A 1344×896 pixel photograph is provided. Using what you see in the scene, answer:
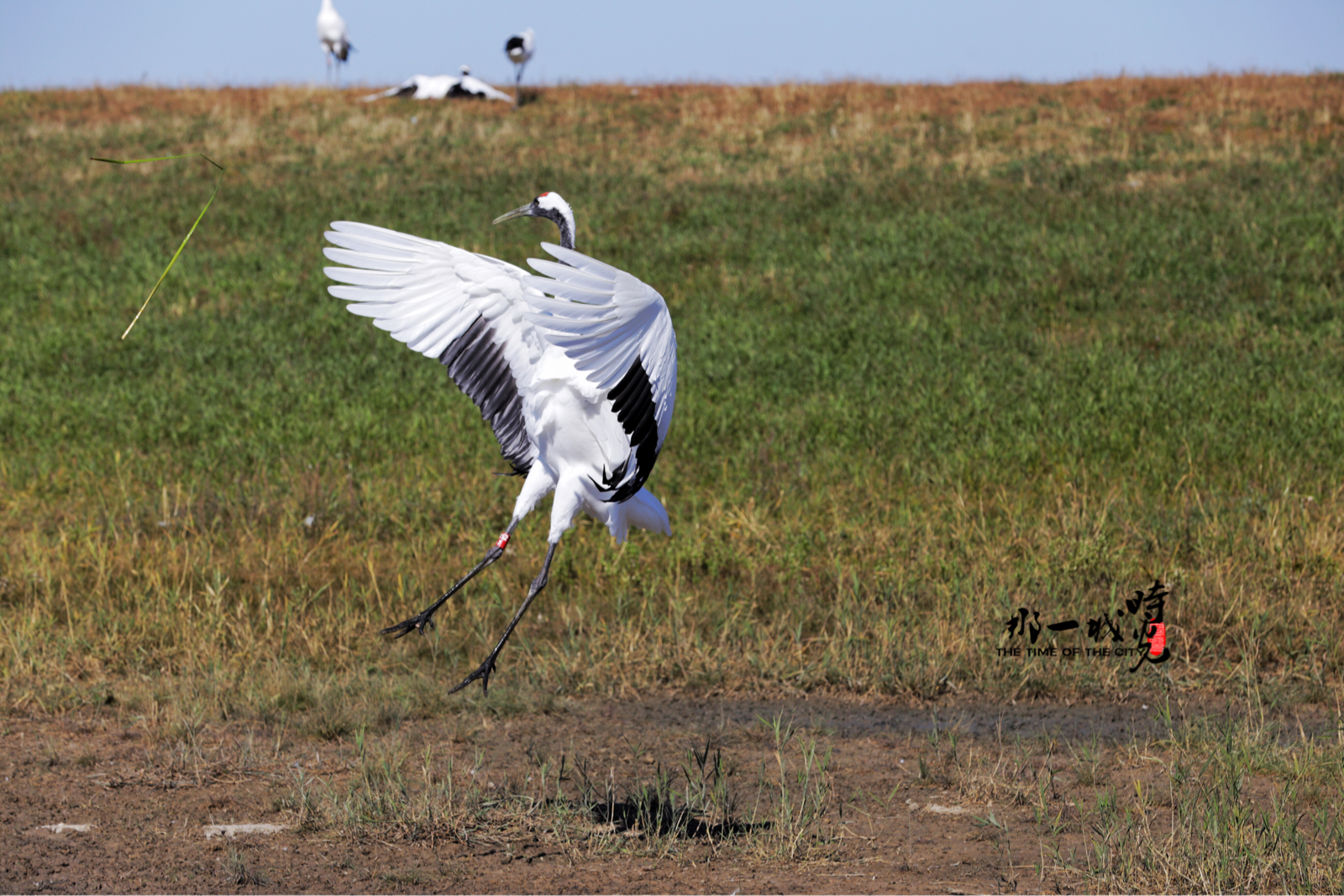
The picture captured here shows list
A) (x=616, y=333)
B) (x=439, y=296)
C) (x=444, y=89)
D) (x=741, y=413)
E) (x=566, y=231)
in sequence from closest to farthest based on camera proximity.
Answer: (x=616, y=333)
(x=439, y=296)
(x=566, y=231)
(x=741, y=413)
(x=444, y=89)

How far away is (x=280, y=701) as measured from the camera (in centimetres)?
538

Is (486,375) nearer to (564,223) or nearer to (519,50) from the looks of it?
(564,223)

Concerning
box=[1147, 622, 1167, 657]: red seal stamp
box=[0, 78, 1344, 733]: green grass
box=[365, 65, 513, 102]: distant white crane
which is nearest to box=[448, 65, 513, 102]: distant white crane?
box=[365, 65, 513, 102]: distant white crane

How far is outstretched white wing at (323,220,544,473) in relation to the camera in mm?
4332

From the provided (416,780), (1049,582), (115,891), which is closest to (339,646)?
(416,780)

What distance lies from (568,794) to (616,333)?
6.53 feet

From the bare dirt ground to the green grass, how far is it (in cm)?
32

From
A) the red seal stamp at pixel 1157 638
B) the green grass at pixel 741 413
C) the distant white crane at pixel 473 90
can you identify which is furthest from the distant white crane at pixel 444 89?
the red seal stamp at pixel 1157 638

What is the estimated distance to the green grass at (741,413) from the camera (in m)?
5.96

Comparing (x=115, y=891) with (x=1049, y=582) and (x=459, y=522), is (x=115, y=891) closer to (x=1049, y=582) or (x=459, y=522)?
(x=459, y=522)

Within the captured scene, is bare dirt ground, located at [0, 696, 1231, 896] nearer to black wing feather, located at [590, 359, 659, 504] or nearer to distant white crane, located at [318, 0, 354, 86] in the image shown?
black wing feather, located at [590, 359, 659, 504]

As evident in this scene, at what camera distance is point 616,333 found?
3562 millimetres

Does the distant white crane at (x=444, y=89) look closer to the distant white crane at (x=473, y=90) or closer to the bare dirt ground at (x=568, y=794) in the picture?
the distant white crane at (x=473, y=90)

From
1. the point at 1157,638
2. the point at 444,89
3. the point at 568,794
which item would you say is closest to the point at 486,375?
the point at 568,794
